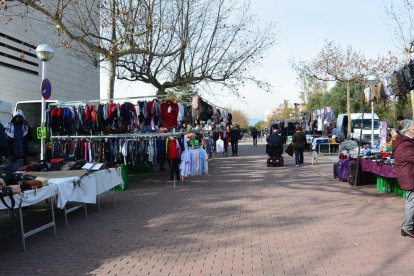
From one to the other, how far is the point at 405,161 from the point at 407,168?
107 mm

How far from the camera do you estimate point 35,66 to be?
21875 mm

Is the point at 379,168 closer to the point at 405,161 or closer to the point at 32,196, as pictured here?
the point at 405,161

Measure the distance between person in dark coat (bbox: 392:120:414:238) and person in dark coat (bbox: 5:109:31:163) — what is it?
10.7 meters

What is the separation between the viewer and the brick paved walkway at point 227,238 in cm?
502

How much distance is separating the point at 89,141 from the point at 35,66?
39.2 ft

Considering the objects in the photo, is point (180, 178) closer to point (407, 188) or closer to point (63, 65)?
point (407, 188)

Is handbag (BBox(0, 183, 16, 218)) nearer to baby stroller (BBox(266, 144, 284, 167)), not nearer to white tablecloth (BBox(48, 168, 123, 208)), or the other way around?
white tablecloth (BBox(48, 168, 123, 208))

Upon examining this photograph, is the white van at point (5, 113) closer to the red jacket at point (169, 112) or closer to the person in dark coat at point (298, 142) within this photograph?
the red jacket at point (169, 112)

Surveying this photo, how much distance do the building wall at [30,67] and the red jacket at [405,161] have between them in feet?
46.4

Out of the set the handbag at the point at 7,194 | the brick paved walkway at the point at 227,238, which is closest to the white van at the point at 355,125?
the brick paved walkway at the point at 227,238

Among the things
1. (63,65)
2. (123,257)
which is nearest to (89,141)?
(123,257)

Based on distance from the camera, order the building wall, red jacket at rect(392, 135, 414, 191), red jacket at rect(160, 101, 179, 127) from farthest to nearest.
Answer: the building wall → red jacket at rect(160, 101, 179, 127) → red jacket at rect(392, 135, 414, 191)

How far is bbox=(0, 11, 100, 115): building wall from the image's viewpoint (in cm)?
1908

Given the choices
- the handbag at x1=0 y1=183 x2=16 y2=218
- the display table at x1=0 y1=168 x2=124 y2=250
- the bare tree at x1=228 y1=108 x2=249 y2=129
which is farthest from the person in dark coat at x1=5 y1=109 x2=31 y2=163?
the bare tree at x1=228 y1=108 x2=249 y2=129
